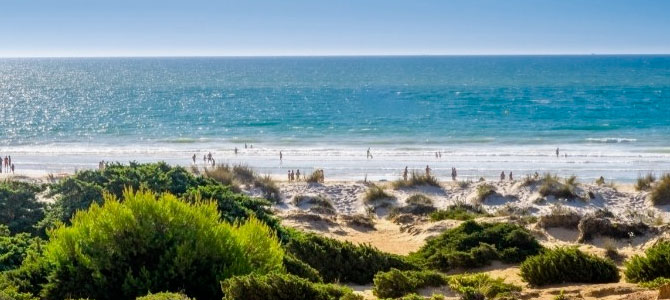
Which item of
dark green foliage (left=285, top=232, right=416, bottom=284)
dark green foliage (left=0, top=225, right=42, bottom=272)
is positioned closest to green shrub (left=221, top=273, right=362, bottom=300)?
dark green foliage (left=285, top=232, right=416, bottom=284)

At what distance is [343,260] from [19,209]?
6.62m

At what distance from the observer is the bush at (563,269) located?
34.8 feet

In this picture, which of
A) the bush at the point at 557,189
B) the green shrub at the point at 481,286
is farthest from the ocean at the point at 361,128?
the green shrub at the point at 481,286

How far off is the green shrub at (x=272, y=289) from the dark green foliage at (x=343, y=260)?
3952mm

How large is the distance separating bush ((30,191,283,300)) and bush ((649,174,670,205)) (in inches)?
827

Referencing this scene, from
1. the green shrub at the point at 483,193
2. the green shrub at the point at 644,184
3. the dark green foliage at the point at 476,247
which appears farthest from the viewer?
the green shrub at the point at 644,184

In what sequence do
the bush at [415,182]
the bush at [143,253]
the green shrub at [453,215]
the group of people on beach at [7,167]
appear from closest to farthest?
the bush at [143,253], the green shrub at [453,215], the bush at [415,182], the group of people on beach at [7,167]

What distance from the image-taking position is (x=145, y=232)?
9.07 metres

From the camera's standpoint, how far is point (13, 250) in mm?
11133

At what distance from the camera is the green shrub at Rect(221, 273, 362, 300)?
7789mm

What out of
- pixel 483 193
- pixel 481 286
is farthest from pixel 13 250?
pixel 483 193

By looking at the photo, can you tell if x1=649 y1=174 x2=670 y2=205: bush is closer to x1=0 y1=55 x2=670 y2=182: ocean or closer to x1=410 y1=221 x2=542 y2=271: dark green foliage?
x1=0 y1=55 x2=670 y2=182: ocean

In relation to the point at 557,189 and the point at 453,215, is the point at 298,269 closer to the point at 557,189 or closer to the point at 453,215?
the point at 453,215

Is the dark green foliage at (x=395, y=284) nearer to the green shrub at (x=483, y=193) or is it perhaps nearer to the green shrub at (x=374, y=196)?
the green shrub at (x=374, y=196)
